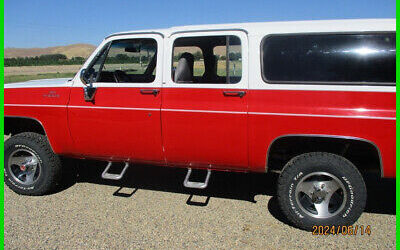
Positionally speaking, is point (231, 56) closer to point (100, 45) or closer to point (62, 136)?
point (100, 45)

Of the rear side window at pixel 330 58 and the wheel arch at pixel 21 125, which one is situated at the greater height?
the rear side window at pixel 330 58

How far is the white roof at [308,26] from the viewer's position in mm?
3008

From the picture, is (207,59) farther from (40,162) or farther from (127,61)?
(40,162)

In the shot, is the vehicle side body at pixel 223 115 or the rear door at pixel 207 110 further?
the rear door at pixel 207 110

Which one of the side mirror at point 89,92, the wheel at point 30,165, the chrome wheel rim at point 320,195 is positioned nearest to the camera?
the chrome wheel rim at point 320,195

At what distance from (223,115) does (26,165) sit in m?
2.73

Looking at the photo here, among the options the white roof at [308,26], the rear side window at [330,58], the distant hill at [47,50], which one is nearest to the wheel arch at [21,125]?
the white roof at [308,26]

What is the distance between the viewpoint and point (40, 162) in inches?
163

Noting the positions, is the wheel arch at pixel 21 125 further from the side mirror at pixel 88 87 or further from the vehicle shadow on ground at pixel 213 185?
the side mirror at pixel 88 87

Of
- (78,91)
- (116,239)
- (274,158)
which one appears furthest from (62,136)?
(274,158)

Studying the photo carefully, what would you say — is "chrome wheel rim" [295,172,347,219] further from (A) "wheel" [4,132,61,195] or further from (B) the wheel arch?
(B) the wheel arch

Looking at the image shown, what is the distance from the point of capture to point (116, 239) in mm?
3258

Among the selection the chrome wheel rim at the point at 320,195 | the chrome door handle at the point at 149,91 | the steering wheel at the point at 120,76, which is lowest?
the chrome wheel rim at the point at 320,195

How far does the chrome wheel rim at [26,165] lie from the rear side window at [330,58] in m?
3.14
